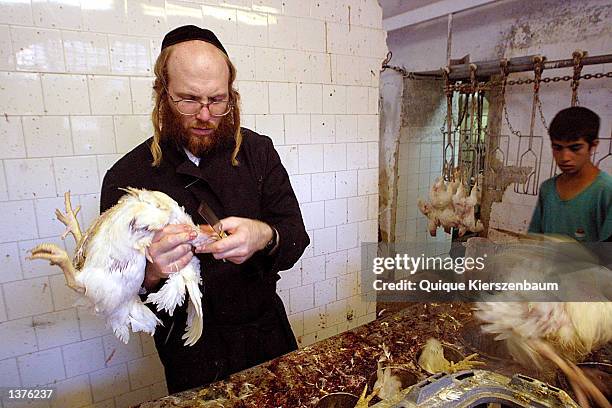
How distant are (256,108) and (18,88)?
1310mm

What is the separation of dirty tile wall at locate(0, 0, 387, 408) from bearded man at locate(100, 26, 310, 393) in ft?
2.11

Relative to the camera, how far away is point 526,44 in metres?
3.82

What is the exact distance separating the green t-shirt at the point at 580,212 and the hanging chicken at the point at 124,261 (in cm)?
206

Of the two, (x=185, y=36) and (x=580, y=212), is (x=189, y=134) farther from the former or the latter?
(x=580, y=212)

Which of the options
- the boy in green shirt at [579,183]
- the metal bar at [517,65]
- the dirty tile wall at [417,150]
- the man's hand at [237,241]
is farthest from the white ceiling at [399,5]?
the man's hand at [237,241]

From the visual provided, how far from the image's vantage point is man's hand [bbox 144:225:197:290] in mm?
1224

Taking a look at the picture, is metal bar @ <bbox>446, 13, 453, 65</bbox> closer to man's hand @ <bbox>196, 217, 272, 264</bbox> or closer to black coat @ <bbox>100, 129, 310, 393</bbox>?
black coat @ <bbox>100, 129, 310, 393</bbox>

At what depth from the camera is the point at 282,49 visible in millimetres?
2701

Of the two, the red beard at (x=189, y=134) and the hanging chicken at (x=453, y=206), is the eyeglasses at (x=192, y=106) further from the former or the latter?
the hanging chicken at (x=453, y=206)

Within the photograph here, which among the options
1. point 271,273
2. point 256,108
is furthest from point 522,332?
point 256,108

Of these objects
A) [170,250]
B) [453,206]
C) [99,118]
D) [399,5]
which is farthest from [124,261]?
[399,5]

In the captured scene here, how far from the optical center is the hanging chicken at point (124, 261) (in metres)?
1.18

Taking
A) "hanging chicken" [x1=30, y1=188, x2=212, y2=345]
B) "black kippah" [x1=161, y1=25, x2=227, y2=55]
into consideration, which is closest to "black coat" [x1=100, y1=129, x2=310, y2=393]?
"hanging chicken" [x1=30, y1=188, x2=212, y2=345]

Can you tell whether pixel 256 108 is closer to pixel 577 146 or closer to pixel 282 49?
pixel 282 49
